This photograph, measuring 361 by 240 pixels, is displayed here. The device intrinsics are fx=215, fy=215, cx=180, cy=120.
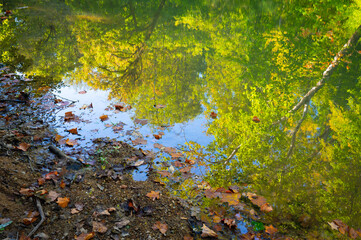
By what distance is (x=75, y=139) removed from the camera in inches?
133

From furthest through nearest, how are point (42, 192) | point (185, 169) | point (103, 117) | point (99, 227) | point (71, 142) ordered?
point (103, 117)
point (71, 142)
point (185, 169)
point (42, 192)
point (99, 227)

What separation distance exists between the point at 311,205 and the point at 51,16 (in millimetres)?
11654

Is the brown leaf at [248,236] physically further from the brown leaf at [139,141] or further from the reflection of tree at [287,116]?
the brown leaf at [139,141]

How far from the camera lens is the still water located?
3.31 meters

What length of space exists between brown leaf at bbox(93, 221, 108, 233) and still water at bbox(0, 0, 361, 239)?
0.90 m

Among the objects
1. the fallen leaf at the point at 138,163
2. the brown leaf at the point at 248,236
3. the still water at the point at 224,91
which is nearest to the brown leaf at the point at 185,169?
the still water at the point at 224,91

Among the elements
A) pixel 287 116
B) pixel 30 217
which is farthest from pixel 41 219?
pixel 287 116

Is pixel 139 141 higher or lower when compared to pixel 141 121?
lower

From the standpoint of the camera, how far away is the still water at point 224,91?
331cm

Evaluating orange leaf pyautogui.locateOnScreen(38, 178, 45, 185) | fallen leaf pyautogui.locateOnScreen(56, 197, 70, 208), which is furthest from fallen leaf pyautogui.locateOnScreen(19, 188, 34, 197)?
fallen leaf pyautogui.locateOnScreen(56, 197, 70, 208)

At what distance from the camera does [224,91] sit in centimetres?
645

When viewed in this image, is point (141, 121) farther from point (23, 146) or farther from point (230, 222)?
point (230, 222)

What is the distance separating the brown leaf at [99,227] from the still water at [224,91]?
0.90 metres

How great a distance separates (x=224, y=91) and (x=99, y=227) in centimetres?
523
